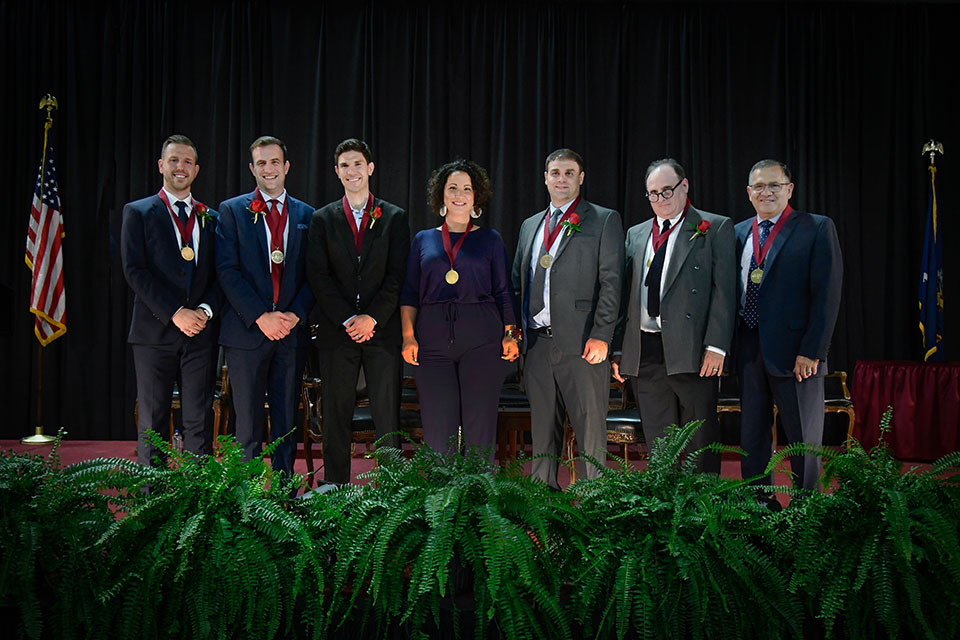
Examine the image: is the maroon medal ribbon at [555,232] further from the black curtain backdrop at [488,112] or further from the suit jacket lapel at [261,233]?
the black curtain backdrop at [488,112]

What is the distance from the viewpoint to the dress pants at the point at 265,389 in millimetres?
3557

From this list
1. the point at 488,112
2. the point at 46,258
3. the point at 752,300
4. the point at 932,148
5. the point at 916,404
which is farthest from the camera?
the point at 488,112

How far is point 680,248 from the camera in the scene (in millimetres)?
3537

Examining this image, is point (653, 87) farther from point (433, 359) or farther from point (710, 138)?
point (433, 359)

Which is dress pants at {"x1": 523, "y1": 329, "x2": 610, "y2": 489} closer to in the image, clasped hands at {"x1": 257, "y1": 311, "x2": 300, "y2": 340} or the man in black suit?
the man in black suit

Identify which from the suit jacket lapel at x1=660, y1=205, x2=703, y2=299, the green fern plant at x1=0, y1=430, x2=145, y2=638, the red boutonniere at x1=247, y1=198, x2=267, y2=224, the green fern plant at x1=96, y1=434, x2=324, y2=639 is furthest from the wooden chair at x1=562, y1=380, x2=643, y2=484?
the green fern plant at x1=0, y1=430, x2=145, y2=638

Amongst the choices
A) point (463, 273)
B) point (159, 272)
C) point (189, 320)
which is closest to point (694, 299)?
point (463, 273)

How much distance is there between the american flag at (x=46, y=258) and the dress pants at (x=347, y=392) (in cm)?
415

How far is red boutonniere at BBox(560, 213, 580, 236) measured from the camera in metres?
3.58

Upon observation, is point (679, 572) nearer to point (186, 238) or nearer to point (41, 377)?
point (186, 238)

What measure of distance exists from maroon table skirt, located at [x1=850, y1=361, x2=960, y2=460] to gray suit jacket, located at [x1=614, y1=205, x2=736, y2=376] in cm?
320

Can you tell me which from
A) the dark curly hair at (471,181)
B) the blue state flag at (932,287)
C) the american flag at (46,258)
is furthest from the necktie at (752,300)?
the american flag at (46,258)

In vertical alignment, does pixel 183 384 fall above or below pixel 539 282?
below

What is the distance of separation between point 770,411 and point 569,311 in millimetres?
1048
